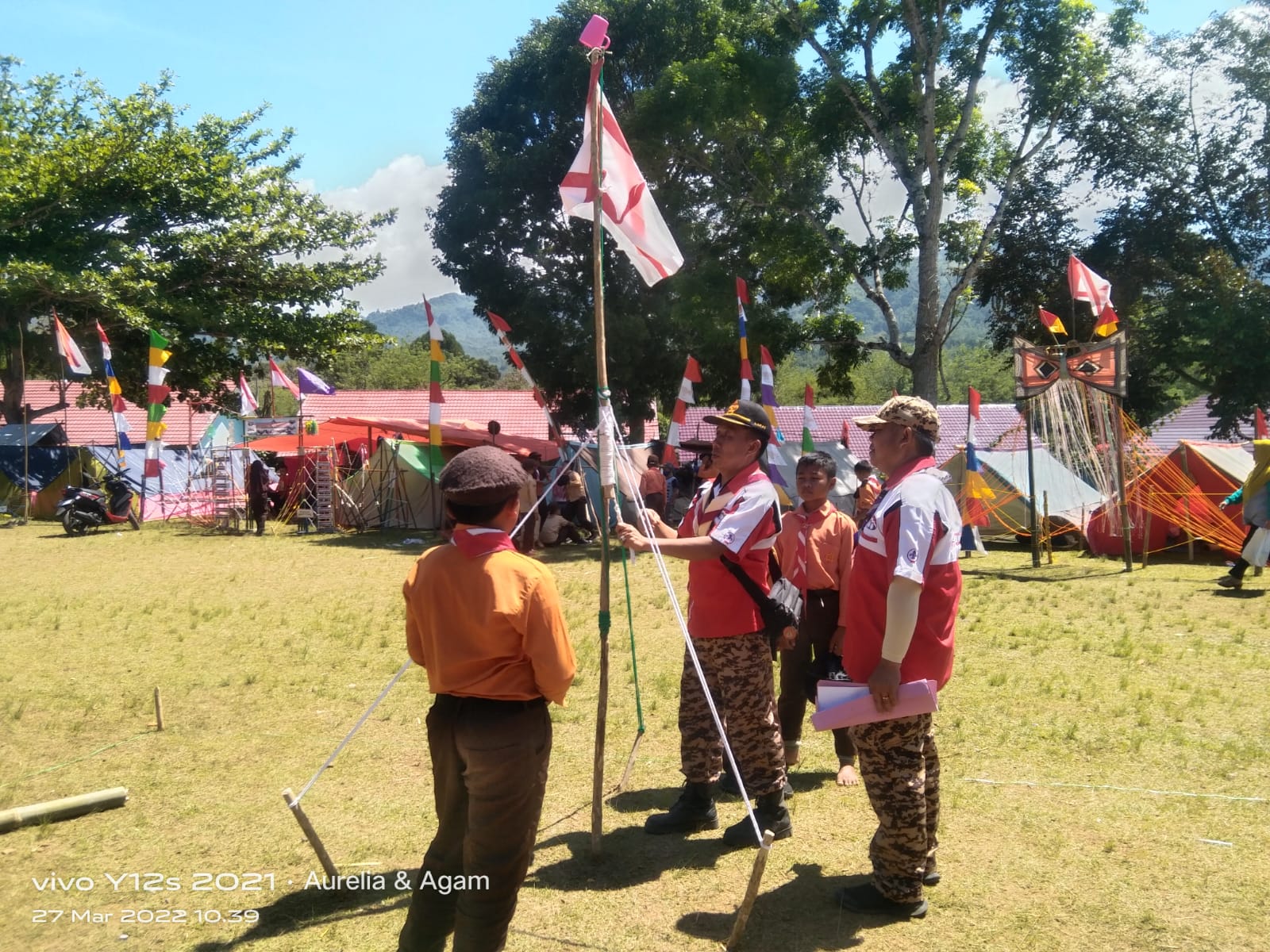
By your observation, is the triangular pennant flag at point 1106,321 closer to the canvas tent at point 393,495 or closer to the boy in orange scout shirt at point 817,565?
the boy in orange scout shirt at point 817,565

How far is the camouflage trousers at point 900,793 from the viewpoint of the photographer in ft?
11.6

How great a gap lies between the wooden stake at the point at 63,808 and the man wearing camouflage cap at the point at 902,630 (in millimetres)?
3562

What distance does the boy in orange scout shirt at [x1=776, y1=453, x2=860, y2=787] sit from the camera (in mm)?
5117

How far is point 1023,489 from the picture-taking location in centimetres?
1634

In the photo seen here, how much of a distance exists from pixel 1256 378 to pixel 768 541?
1972 centimetres

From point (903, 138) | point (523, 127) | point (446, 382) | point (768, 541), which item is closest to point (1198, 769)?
point (768, 541)

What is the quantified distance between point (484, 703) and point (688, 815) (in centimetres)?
190

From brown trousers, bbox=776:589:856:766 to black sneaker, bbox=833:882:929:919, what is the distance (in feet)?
4.53

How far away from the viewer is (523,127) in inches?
969

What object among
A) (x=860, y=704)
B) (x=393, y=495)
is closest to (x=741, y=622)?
(x=860, y=704)

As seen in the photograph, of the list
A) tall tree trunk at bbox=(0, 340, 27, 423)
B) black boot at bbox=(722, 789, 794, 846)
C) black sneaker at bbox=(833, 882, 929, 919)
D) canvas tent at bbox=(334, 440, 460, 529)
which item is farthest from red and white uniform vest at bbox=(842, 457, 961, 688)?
tall tree trunk at bbox=(0, 340, 27, 423)

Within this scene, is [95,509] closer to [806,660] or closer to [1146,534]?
[806,660]

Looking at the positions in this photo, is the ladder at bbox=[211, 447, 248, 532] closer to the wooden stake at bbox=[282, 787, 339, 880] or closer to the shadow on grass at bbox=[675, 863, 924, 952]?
the wooden stake at bbox=[282, 787, 339, 880]

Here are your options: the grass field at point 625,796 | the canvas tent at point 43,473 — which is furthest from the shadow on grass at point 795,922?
the canvas tent at point 43,473
